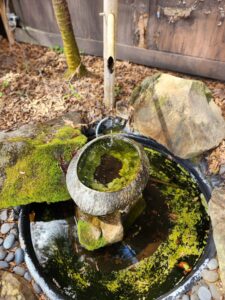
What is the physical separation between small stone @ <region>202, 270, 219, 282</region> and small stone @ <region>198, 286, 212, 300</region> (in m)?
0.08

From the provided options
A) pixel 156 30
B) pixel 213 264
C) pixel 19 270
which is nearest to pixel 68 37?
pixel 156 30

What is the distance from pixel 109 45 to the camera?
9.85 ft

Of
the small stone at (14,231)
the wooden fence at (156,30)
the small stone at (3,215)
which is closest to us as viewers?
the small stone at (14,231)

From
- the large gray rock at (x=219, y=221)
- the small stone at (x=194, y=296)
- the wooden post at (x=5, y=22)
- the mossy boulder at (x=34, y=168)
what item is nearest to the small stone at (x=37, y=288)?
the mossy boulder at (x=34, y=168)

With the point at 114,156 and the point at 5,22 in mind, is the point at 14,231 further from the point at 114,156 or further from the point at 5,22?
the point at 5,22

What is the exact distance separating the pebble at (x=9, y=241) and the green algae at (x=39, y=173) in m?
0.29

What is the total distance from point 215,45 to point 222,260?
2.38m

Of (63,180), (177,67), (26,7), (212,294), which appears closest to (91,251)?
(63,180)

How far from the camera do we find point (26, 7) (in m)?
4.20

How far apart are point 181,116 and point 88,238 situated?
1.50m

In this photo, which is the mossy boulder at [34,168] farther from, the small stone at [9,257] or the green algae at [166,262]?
the green algae at [166,262]

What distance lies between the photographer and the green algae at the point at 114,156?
2418 mm

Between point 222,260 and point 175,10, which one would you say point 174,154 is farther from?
point 175,10

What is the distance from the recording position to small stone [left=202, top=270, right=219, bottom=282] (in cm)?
240
